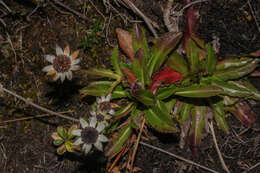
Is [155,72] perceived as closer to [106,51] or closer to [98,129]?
[106,51]

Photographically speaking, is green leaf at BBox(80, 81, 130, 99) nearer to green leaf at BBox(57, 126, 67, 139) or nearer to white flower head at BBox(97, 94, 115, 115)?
white flower head at BBox(97, 94, 115, 115)

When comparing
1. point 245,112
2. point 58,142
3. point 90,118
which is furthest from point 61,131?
point 245,112

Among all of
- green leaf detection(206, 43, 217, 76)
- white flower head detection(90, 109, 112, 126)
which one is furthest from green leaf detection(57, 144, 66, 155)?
green leaf detection(206, 43, 217, 76)

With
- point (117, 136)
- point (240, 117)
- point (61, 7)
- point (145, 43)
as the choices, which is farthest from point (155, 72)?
point (61, 7)

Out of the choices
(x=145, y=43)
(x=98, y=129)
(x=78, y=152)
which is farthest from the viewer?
(x=78, y=152)

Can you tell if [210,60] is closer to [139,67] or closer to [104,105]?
[139,67]

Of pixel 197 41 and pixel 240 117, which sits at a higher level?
pixel 197 41
